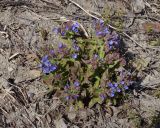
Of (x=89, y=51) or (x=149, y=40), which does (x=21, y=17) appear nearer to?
(x=89, y=51)

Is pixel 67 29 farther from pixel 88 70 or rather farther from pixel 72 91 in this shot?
pixel 72 91

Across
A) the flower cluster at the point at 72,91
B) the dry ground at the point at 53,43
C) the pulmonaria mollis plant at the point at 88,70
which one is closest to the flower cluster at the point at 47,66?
the pulmonaria mollis plant at the point at 88,70

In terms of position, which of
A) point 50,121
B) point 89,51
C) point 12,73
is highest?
point 89,51

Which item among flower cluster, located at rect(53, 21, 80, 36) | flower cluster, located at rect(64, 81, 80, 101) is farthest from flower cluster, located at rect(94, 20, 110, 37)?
flower cluster, located at rect(64, 81, 80, 101)

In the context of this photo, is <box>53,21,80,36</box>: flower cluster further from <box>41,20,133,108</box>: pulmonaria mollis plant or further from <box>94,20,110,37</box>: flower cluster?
<box>94,20,110,37</box>: flower cluster

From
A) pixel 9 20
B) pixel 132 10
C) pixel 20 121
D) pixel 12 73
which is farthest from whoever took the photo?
pixel 132 10

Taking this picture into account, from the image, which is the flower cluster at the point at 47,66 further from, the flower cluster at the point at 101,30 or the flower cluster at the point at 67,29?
the flower cluster at the point at 101,30

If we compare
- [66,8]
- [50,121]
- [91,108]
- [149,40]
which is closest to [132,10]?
[149,40]
